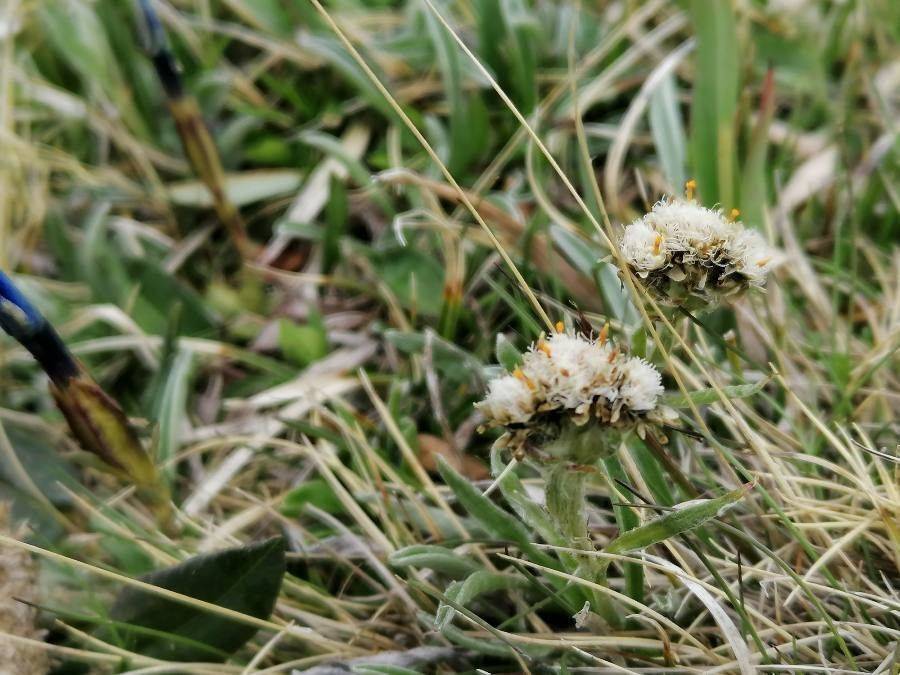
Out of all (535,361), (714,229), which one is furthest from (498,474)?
(714,229)

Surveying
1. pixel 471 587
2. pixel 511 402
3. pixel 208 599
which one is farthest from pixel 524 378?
pixel 208 599

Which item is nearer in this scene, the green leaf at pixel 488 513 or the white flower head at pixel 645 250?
the white flower head at pixel 645 250

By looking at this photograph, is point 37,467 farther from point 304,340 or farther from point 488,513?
point 488,513

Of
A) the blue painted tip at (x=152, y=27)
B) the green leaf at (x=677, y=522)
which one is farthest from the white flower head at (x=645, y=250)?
the blue painted tip at (x=152, y=27)

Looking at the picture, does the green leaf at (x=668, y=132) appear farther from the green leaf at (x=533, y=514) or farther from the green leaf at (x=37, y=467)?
the green leaf at (x=37, y=467)

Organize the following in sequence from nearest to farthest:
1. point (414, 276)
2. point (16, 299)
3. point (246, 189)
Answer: point (16, 299), point (414, 276), point (246, 189)

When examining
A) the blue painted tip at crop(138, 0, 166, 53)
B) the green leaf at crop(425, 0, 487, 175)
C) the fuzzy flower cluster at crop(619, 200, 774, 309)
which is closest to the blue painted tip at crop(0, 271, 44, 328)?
the blue painted tip at crop(138, 0, 166, 53)
